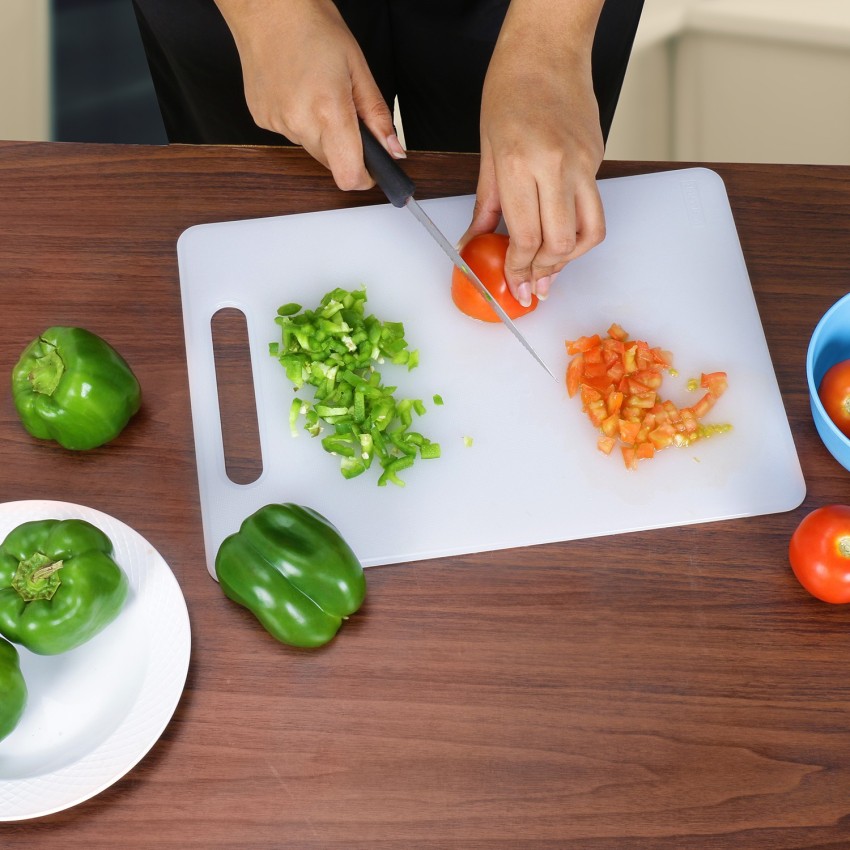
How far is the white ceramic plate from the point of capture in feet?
3.71

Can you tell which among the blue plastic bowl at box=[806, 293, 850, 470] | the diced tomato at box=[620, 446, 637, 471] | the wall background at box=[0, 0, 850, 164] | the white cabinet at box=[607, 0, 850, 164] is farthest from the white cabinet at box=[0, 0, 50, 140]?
the blue plastic bowl at box=[806, 293, 850, 470]

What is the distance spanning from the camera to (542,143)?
1282 millimetres

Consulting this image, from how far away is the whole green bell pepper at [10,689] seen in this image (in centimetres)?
111

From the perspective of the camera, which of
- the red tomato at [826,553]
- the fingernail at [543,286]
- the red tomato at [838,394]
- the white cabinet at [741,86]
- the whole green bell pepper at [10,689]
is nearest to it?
the whole green bell pepper at [10,689]

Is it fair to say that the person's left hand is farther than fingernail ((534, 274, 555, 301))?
No

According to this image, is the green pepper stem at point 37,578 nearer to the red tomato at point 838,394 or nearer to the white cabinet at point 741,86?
the red tomato at point 838,394

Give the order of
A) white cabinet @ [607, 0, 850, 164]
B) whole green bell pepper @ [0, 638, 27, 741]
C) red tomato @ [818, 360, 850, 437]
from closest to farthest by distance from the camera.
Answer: whole green bell pepper @ [0, 638, 27, 741], red tomato @ [818, 360, 850, 437], white cabinet @ [607, 0, 850, 164]

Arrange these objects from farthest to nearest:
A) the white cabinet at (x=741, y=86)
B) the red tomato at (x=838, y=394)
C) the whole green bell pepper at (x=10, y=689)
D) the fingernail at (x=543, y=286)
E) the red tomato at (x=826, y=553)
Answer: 1. the white cabinet at (x=741, y=86)
2. the fingernail at (x=543, y=286)
3. the red tomato at (x=838, y=394)
4. the red tomato at (x=826, y=553)
5. the whole green bell pepper at (x=10, y=689)

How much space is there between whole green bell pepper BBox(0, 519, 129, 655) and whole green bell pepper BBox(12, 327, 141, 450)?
16 centimetres

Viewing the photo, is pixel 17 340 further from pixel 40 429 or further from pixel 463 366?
pixel 463 366

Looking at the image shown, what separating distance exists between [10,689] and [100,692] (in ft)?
0.37

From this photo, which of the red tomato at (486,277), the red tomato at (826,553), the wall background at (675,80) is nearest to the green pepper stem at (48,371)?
the red tomato at (486,277)

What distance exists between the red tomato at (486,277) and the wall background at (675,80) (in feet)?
4.58

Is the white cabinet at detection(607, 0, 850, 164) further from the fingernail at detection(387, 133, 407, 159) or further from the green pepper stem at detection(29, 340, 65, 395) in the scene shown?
the green pepper stem at detection(29, 340, 65, 395)
